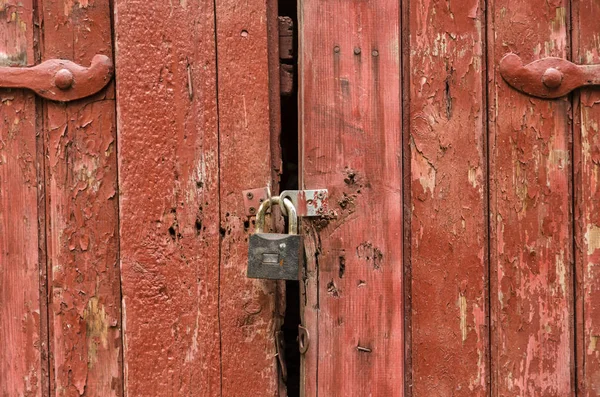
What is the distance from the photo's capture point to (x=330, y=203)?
0.95m

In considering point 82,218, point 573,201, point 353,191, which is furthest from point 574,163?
point 82,218

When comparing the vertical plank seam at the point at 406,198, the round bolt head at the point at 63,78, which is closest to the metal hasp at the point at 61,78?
the round bolt head at the point at 63,78

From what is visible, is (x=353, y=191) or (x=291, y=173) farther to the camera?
(x=291, y=173)

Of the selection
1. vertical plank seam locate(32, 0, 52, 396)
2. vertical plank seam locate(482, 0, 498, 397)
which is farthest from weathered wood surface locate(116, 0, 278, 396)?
vertical plank seam locate(482, 0, 498, 397)

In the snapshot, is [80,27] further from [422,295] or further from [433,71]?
[422,295]

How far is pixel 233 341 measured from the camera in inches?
36.6

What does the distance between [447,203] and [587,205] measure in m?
0.22

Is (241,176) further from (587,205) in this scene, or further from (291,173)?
(587,205)

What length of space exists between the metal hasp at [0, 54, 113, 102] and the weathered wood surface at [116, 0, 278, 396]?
0.04 metres

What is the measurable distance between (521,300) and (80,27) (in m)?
0.82

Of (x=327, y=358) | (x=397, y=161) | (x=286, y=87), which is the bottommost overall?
(x=327, y=358)

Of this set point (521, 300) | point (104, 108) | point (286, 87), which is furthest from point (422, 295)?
point (104, 108)

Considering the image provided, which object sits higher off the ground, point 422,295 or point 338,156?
point 338,156

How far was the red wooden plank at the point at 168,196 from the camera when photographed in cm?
91
